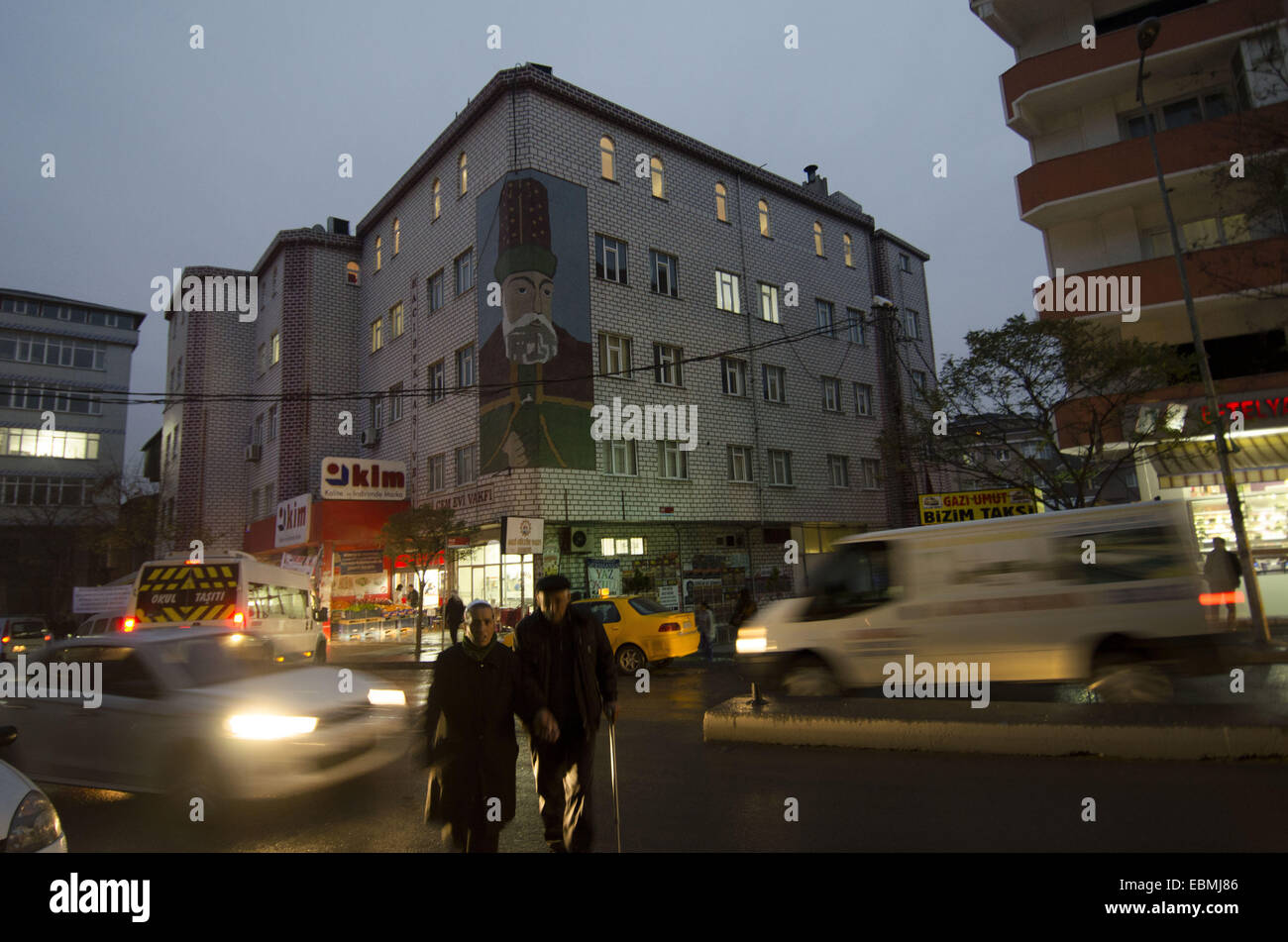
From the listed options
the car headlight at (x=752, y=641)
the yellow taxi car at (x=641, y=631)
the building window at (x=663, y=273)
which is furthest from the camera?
the building window at (x=663, y=273)

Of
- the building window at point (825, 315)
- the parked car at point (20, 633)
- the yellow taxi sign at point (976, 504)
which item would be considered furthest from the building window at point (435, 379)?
the yellow taxi sign at point (976, 504)

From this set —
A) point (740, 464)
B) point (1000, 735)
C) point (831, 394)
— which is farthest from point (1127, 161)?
point (1000, 735)

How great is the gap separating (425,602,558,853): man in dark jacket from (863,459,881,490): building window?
1162 inches

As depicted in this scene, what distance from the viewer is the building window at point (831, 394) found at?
30.8m

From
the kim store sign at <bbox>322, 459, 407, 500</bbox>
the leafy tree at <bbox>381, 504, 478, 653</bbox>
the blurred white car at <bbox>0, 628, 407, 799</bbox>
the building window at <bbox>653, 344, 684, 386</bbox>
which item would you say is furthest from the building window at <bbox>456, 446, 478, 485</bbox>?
the blurred white car at <bbox>0, 628, 407, 799</bbox>

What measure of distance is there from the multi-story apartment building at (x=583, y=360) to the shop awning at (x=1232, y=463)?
7.74m

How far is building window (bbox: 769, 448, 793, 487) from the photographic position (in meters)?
27.8

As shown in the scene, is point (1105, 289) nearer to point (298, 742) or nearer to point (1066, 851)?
point (1066, 851)

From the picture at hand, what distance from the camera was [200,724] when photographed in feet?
18.9

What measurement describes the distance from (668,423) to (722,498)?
11.1 ft

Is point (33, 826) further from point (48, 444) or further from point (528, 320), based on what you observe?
point (48, 444)

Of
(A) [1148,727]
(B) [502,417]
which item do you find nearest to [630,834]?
(A) [1148,727]

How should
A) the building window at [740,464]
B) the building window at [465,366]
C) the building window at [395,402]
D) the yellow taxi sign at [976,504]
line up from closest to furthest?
the yellow taxi sign at [976,504] → the building window at [465,366] → the building window at [740,464] → the building window at [395,402]

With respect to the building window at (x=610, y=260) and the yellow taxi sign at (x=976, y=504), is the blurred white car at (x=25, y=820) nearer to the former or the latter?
the yellow taxi sign at (x=976, y=504)
